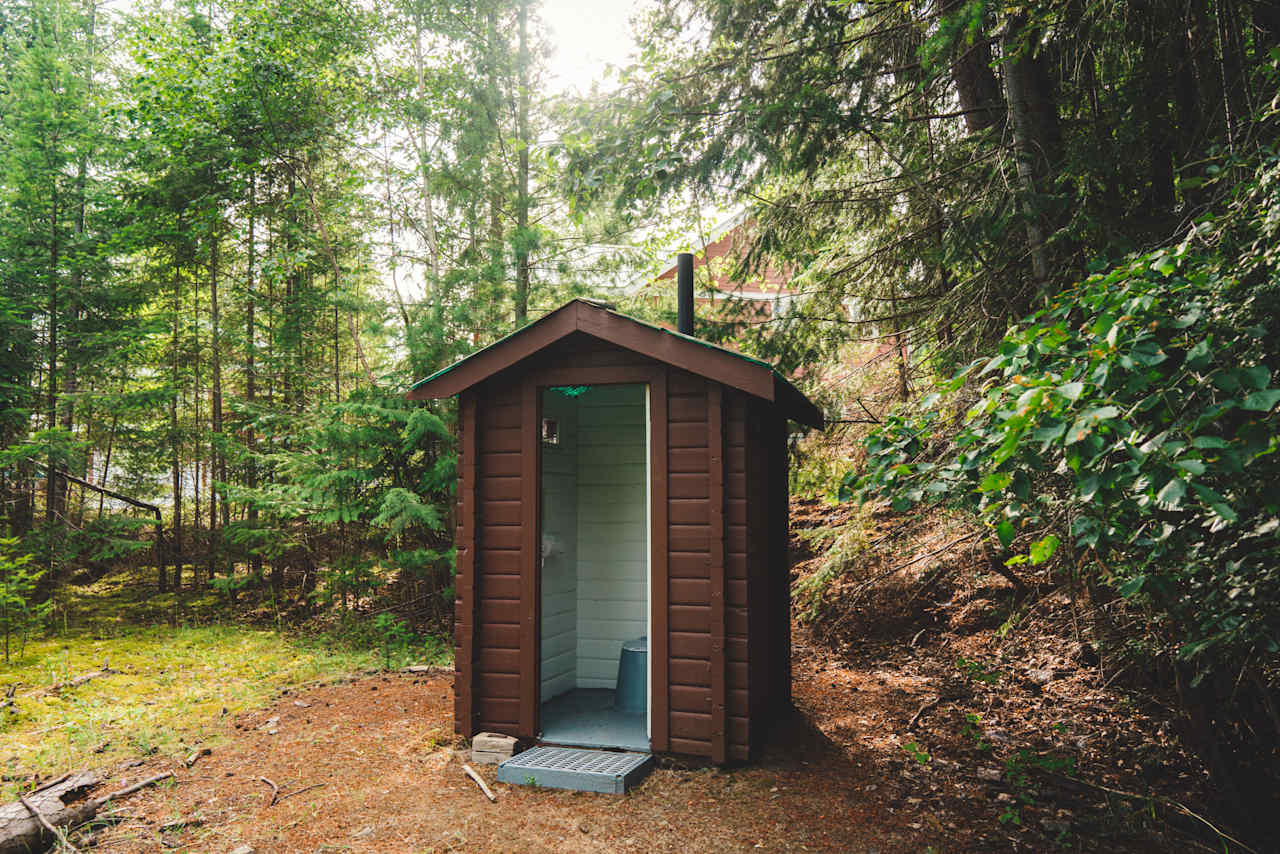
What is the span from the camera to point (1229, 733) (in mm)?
3393

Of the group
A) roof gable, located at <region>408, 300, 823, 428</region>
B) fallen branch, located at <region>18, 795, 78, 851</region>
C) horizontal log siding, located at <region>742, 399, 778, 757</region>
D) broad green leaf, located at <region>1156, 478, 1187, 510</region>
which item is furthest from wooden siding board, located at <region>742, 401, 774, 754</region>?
fallen branch, located at <region>18, 795, 78, 851</region>

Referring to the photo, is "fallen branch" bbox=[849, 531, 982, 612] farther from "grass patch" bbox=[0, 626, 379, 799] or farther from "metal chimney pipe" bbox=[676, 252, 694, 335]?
"grass patch" bbox=[0, 626, 379, 799]

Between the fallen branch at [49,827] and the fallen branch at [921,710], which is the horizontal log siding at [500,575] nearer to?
the fallen branch at [49,827]

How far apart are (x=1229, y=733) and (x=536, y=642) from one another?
12.2 ft

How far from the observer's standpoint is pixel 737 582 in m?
4.01

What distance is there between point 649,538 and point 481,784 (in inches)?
65.6

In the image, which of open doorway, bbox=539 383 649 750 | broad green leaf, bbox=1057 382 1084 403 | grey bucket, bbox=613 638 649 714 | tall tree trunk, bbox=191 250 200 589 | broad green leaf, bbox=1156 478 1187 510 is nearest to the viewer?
broad green leaf, bbox=1156 478 1187 510

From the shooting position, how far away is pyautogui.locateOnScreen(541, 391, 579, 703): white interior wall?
5.39m

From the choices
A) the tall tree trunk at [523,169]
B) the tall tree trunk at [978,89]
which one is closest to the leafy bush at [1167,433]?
the tall tree trunk at [978,89]

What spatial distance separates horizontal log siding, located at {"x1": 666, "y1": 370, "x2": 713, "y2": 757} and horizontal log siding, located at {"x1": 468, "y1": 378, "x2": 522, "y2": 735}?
973mm

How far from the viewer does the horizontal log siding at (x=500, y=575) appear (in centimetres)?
434

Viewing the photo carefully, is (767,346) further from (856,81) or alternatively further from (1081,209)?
(1081,209)

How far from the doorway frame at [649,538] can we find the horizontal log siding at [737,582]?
375 millimetres

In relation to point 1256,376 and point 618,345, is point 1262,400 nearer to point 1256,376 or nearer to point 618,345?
point 1256,376
